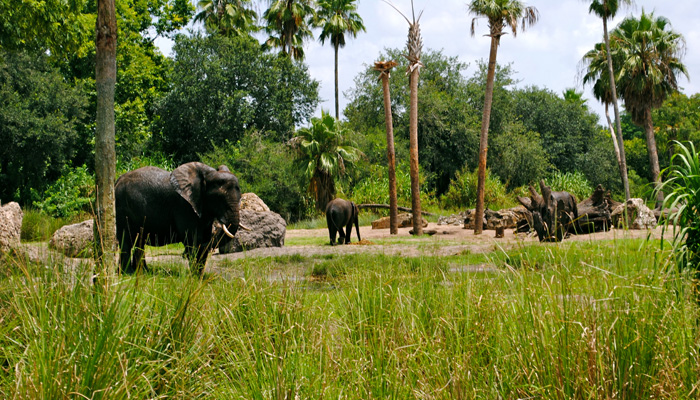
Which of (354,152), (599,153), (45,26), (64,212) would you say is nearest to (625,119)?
(599,153)

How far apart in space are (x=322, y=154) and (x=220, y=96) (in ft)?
32.6

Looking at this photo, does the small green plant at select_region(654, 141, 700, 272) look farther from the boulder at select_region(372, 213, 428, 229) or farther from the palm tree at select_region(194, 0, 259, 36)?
the palm tree at select_region(194, 0, 259, 36)

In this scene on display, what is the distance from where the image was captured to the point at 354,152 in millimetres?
25156

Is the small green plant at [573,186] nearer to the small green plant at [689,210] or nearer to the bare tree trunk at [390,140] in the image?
the bare tree trunk at [390,140]

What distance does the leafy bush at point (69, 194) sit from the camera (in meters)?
22.5

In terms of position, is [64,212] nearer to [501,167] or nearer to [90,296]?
[90,296]

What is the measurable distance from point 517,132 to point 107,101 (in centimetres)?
3448

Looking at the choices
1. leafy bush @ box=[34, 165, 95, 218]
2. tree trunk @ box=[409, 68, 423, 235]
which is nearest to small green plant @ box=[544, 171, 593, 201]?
tree trunk @ box=[409, 68, 423, 235]

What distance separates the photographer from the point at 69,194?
2356cm

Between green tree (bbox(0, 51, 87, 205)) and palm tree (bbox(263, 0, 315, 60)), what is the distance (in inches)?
545

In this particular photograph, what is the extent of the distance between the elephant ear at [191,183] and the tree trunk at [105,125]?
2.59 m

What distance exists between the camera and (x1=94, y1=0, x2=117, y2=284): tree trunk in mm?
4969

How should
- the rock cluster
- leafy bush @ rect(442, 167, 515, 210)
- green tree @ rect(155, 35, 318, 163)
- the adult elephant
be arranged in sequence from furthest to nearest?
green tree @ rect(155, 35, 318, 163) < leafy bush @ rect(442, 167, 515, 210) < the rock cluster < the adult elephant

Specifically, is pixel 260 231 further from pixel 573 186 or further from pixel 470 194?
pixel 573 186
